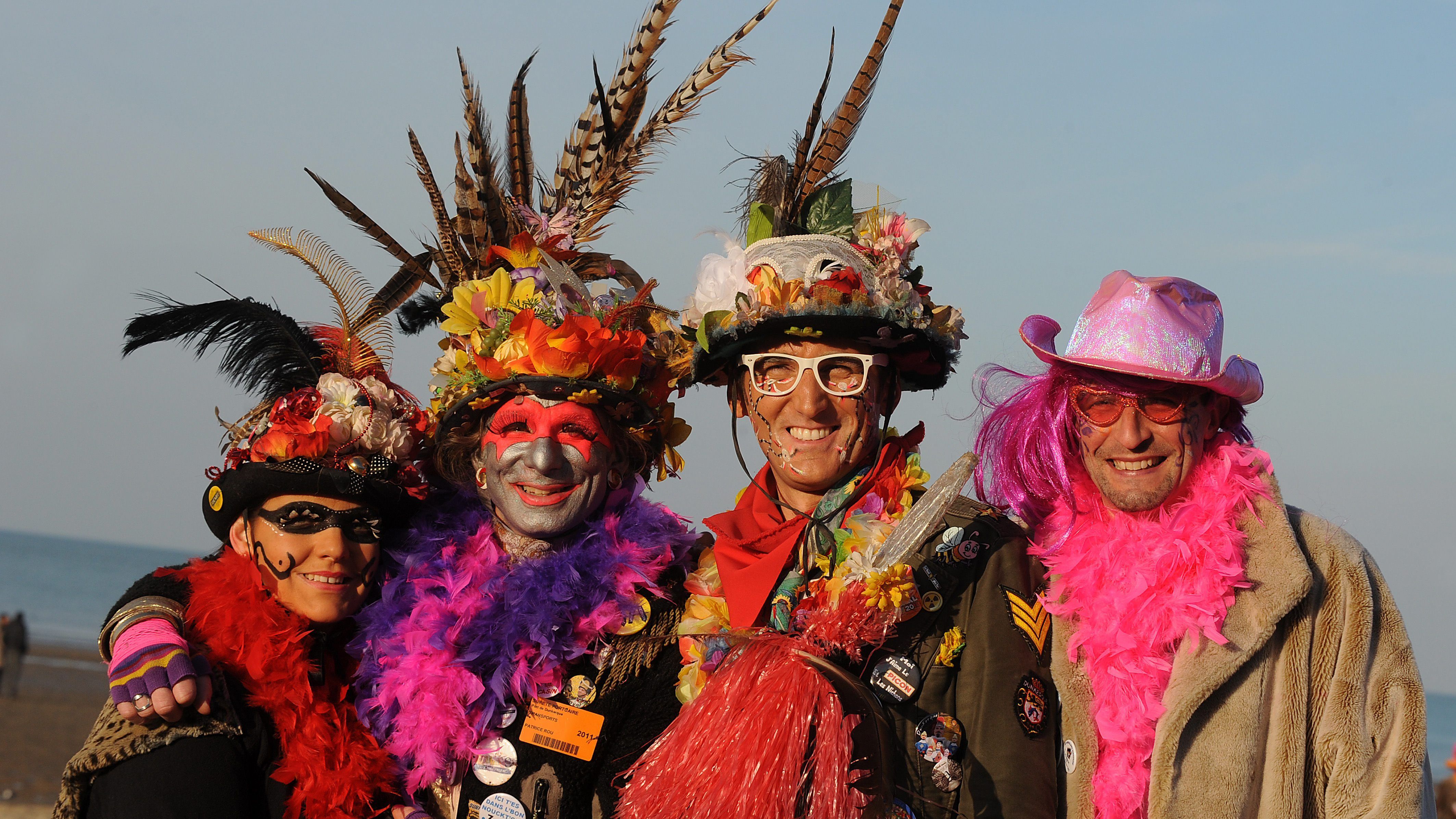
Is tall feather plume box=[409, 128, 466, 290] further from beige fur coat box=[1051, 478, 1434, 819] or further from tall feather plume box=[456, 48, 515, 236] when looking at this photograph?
beige fur coat box=[1051, 478, 1434, 819]

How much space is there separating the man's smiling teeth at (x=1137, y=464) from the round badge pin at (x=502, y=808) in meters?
2.17

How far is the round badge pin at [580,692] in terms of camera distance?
3828mm

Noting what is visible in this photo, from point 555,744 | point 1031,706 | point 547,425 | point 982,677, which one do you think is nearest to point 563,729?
point 555,744

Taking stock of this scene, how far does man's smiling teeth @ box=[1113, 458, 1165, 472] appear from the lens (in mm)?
3590

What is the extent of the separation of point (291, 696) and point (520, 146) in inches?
88.7

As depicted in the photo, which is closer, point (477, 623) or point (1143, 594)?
point (1143, 594)

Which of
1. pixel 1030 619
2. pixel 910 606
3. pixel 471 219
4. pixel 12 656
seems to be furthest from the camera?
pixel 12 656

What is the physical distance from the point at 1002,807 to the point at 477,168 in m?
2.92

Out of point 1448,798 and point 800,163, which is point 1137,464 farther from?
point 1448,798

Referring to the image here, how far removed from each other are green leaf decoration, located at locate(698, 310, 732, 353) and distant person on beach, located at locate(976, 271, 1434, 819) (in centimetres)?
106

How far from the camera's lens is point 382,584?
4051 mm

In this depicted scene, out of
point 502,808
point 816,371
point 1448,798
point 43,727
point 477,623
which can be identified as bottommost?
point 43,727

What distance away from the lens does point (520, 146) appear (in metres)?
4.62

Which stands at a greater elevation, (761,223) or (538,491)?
(761,223)
